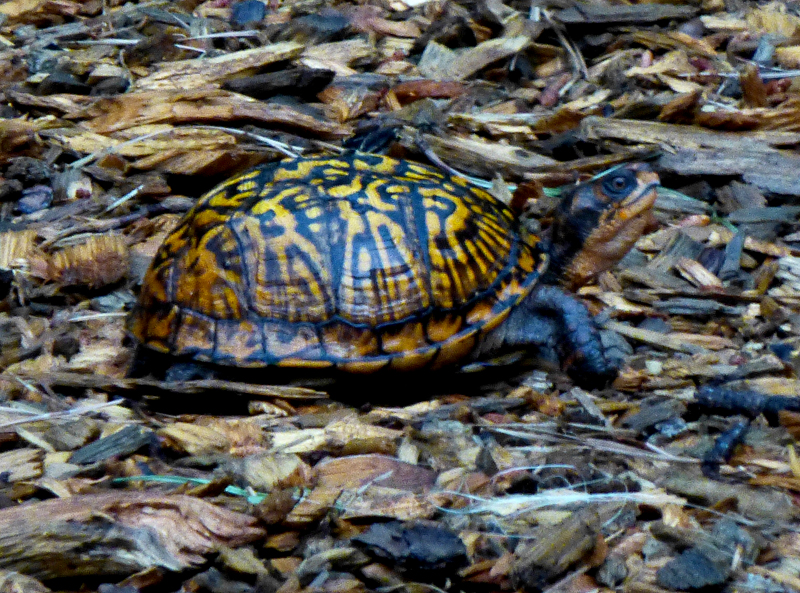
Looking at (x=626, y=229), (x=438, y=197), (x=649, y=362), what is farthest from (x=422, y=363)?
(x=626, y=229)

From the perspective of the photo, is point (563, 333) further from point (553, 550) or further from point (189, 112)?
point (189, 112)

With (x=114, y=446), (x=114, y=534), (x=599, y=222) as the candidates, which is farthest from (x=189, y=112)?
(x=114, y=534)

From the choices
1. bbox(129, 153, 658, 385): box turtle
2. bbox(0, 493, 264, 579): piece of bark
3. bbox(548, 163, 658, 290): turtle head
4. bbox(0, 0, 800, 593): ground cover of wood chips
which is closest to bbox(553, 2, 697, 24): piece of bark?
bbox(0, 0, 800, 593): ground cover of wood chips

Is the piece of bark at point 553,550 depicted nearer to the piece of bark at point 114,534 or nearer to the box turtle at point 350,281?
the piece of bark at point 114,534

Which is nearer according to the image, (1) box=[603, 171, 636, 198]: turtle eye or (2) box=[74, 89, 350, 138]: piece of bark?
(1) box=[603, 171, 636, 198]: turtle eye

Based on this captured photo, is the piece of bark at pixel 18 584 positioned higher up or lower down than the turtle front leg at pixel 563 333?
higher up

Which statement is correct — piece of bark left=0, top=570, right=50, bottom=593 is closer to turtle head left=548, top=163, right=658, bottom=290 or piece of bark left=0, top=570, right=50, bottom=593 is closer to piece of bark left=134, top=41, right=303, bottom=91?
turtle head left=548, top=163, right=658, bottom=290

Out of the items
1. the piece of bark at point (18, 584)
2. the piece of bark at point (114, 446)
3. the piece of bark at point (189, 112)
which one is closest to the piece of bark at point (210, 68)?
the piece of bark at point (189, 112)

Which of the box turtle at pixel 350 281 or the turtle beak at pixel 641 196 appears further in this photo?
the turtle beak at pixel 641 196
